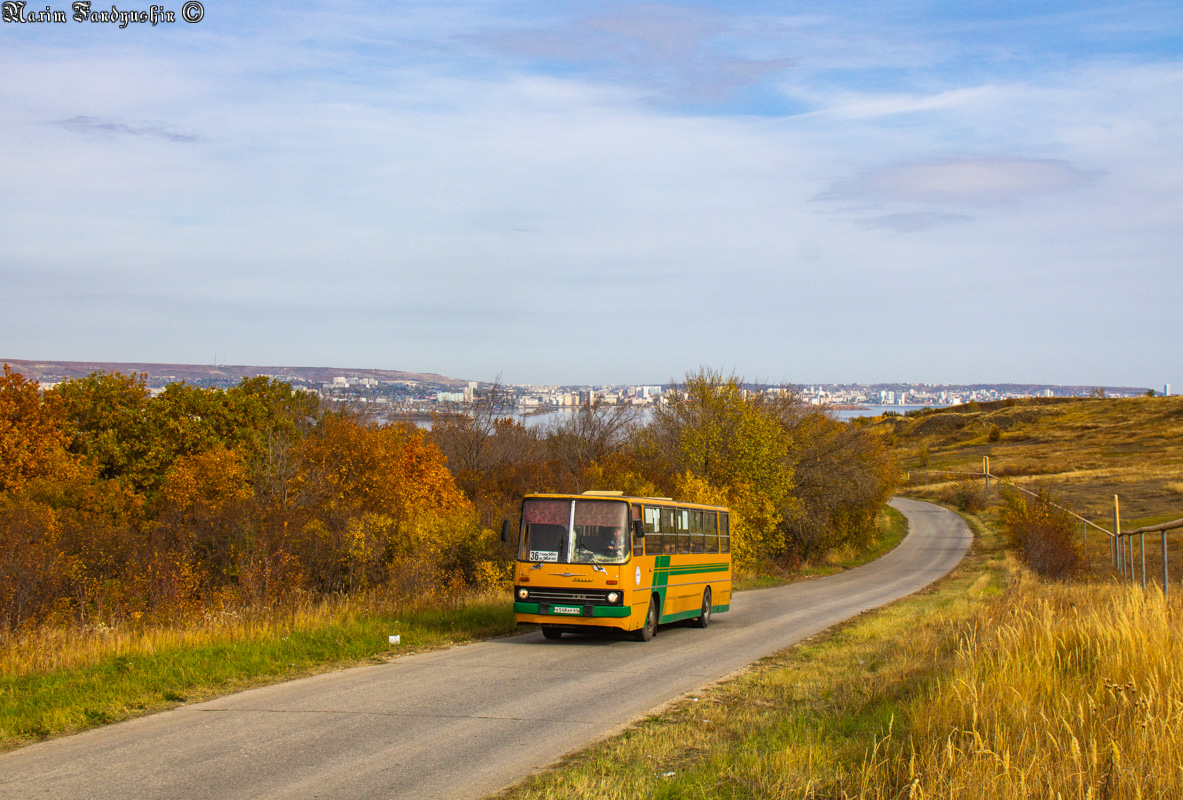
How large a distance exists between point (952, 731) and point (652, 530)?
11.6m

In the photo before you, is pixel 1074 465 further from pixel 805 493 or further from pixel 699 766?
pixel 699 766

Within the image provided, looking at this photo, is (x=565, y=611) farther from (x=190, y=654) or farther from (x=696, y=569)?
(x=190, y=654)

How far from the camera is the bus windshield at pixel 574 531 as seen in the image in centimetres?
1691

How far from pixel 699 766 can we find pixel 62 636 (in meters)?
9.58

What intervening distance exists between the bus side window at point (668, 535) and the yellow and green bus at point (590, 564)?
0.07 m

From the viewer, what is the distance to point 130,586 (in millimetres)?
18938

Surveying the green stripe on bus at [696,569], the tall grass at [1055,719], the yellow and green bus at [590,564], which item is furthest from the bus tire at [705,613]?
the tall grass at [1055,719]

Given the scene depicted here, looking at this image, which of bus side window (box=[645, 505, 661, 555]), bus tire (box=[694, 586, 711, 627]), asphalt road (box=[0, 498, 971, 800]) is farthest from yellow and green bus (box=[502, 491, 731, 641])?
bus tire (box=[694, 586, 711, 627])

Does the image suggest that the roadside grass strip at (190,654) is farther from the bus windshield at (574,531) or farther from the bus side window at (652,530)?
the bus side window at (652,530)

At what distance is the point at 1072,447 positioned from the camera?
109 meters

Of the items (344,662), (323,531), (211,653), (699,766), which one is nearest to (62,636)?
(211,653)

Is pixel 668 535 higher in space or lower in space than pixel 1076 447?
higher

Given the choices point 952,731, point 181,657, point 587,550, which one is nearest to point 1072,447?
point 587,550

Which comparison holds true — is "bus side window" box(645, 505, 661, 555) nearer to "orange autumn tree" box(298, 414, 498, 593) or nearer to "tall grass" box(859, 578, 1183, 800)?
"orange autumn tree" box(298, 414, 498, 593)
